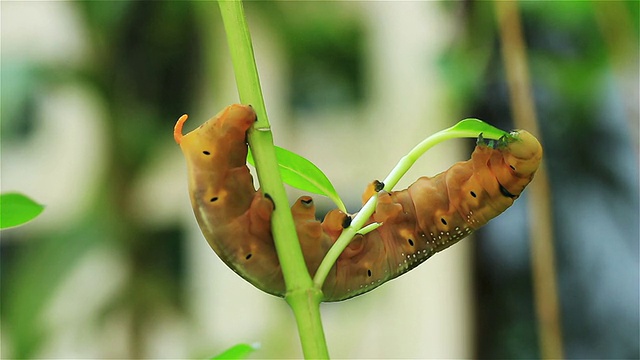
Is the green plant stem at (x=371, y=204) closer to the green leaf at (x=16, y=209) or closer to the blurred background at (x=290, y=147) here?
the green leaf at (x=16, y=209)

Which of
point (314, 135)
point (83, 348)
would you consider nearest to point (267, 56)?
point (314, 135)

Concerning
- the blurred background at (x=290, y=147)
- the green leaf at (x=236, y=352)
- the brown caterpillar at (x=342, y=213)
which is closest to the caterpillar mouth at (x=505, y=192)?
the brown caterpillar at (x=342, y=213)

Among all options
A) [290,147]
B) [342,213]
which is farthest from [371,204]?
[290,147]

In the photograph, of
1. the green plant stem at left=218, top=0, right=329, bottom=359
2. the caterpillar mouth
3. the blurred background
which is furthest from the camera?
the blurred background

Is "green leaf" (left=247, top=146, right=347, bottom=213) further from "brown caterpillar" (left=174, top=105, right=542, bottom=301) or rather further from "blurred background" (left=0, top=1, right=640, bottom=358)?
"blurred background" (left=0, top=1, right=640, bottom=358)

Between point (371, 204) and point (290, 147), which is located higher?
point (290, 147)

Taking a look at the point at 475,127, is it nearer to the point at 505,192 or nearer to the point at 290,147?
the point at 505,192

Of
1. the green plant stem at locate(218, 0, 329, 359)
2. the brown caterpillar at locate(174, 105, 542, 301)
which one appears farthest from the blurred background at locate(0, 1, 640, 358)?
the green plant stem at locate(218, 0, 329, 359)

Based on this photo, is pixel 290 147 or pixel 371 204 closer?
pixel 371 204
